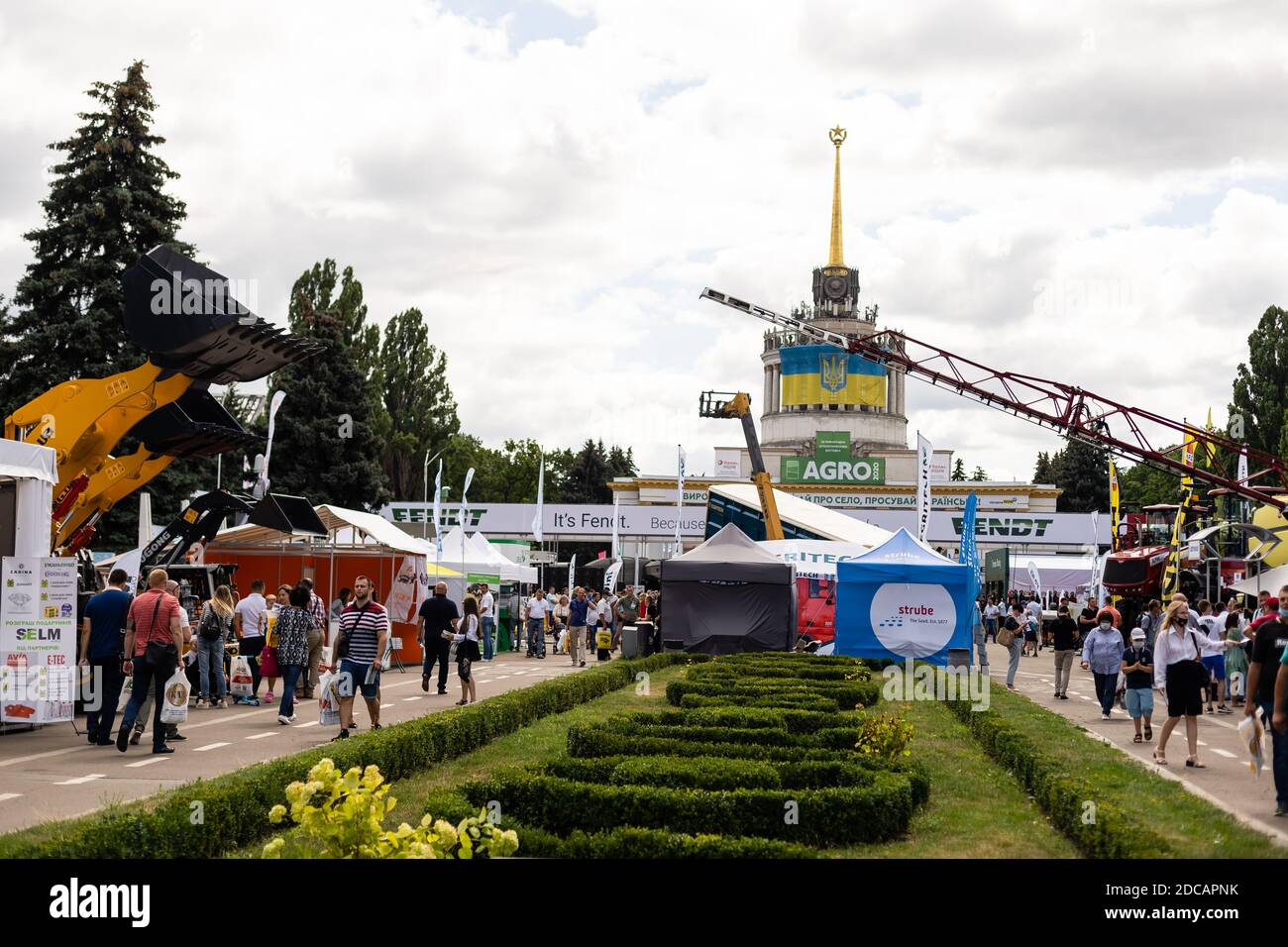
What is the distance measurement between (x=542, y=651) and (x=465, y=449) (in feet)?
199

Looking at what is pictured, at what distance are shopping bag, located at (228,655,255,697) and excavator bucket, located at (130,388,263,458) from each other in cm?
298

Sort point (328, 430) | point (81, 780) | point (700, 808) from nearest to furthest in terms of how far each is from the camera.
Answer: point (700, 808)
point (81, 780)
point (328, 430)

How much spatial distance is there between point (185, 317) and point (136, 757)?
6117mm

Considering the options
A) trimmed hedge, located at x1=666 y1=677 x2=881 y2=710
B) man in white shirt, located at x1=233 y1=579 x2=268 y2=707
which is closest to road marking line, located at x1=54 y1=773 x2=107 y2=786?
man in white shirt, located at x1=233 y1=579 x2=268 y2=707

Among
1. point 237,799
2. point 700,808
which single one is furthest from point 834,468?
point 237,799

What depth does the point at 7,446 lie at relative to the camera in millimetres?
14516

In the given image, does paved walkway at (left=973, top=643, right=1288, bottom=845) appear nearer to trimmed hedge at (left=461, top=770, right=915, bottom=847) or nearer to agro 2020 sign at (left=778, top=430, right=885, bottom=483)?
trimmed hedge at (left=461, top=770, right=915, bottom=847)

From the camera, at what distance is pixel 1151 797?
37.4 feet

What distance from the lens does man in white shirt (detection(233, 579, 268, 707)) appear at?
19328 mm

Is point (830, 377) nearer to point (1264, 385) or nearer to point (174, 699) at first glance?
point (1264, 385)

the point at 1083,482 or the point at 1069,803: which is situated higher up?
the point at 1083,482

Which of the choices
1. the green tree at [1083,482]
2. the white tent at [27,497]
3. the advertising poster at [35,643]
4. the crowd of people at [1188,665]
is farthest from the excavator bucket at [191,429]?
the green tree at [1083,482]

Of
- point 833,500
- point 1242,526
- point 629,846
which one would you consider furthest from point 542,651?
point 833,500

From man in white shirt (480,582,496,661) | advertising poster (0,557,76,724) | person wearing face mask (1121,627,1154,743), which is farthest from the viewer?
man in white shirt (480,582,496,661)
